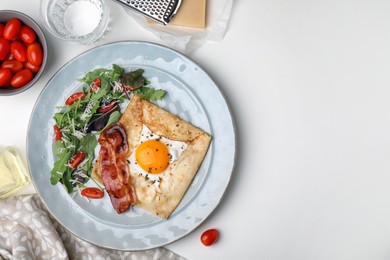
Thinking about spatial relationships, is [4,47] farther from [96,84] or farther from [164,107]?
[164,107]

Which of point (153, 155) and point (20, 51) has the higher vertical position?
point (20, 51)

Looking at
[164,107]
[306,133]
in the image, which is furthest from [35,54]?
[306,133]

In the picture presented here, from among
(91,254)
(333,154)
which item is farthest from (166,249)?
(333,154)

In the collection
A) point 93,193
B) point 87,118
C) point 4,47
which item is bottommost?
point 93,193

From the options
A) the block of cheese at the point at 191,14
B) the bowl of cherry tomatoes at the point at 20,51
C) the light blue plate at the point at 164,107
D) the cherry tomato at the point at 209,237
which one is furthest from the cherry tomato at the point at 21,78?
the cherry tomato at the point at 209,237

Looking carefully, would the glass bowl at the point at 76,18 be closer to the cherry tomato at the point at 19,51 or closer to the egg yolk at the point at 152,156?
the cherry tomato at the point at 19,51

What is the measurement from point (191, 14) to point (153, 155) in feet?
2.38

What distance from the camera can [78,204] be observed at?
2.95m

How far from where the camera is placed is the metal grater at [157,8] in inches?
114

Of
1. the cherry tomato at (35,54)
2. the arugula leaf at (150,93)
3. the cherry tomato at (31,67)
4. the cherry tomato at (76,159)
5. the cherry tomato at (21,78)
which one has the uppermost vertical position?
the arugula leaf at (150,93)

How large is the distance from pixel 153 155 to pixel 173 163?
0.36 feet

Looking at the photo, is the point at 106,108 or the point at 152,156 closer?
the point at 152,156

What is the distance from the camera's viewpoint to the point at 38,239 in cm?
298

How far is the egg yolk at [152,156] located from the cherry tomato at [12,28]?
84 centimetres
